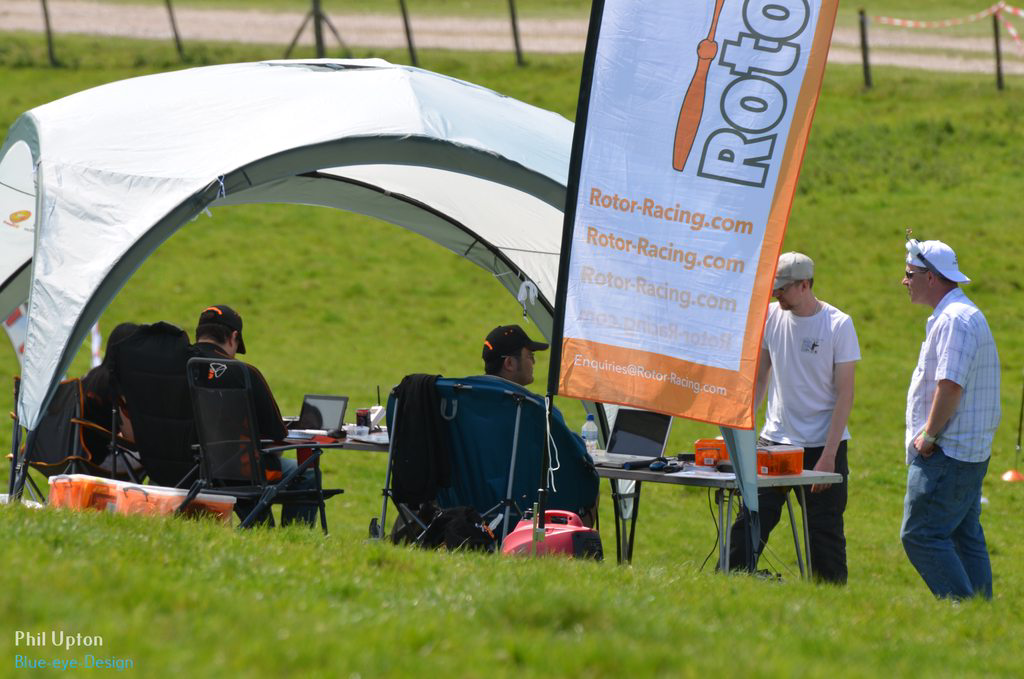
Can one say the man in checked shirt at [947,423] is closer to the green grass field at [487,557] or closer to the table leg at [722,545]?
the green grass field at [487,557]

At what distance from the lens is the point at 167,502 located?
6762 mm

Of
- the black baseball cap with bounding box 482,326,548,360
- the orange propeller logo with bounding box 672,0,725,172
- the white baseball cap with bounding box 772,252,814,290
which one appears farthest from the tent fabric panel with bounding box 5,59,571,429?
the orange propeller logo with bounding box 672,0,725,172

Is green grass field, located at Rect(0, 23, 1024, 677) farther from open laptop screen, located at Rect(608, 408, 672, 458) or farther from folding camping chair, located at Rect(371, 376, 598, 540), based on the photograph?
folding camping chair, located at Rect(371, 376, 598, 540)

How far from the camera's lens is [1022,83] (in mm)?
25531

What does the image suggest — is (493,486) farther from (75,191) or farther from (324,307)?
(324,307)

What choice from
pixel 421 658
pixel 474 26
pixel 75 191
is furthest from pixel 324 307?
pixel 474 26

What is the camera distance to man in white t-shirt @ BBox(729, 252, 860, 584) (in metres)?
7.07

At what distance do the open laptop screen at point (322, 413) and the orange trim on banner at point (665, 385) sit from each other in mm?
3002

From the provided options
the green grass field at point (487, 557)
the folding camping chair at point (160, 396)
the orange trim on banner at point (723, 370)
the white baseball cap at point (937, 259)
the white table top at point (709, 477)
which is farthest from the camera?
the folding camping chair at point (160, 396)

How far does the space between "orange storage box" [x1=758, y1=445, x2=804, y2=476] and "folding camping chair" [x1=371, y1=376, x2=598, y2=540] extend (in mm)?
859

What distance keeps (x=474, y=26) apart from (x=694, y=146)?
30942mm

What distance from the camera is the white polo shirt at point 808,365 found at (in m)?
7.10

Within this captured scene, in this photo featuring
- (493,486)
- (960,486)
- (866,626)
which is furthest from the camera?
(493,486)

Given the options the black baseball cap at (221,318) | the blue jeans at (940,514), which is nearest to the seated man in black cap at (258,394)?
the black baseball cap at (221,318)
